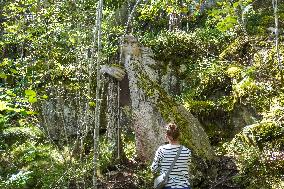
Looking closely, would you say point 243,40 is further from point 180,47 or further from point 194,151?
point 194,151

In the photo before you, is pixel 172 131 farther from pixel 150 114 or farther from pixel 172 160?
pixel 150 114

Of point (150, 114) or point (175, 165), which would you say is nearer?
point (175, 165)

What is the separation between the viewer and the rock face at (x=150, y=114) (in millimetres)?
6859

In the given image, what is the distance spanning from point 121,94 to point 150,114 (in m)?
0.78

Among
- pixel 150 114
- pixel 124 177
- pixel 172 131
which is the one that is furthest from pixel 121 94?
pixel 172 131

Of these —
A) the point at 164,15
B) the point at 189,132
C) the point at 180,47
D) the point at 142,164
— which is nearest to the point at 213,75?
the point at 180,47

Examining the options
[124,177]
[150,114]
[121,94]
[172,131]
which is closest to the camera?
[172,131]

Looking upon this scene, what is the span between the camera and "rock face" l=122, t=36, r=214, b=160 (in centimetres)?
686

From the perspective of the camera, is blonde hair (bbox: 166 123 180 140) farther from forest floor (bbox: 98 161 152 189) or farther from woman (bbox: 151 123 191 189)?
forest floor (bbox: 98 161 152 189)

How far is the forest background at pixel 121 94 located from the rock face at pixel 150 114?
0.17 m

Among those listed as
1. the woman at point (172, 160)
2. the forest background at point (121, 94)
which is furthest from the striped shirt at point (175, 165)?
the forest background at point (121, 94)

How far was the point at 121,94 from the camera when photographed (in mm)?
7312

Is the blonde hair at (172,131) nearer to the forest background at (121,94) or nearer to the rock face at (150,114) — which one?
the forest background at (121,94)

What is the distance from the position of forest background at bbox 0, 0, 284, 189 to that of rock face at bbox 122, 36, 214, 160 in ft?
0.55
